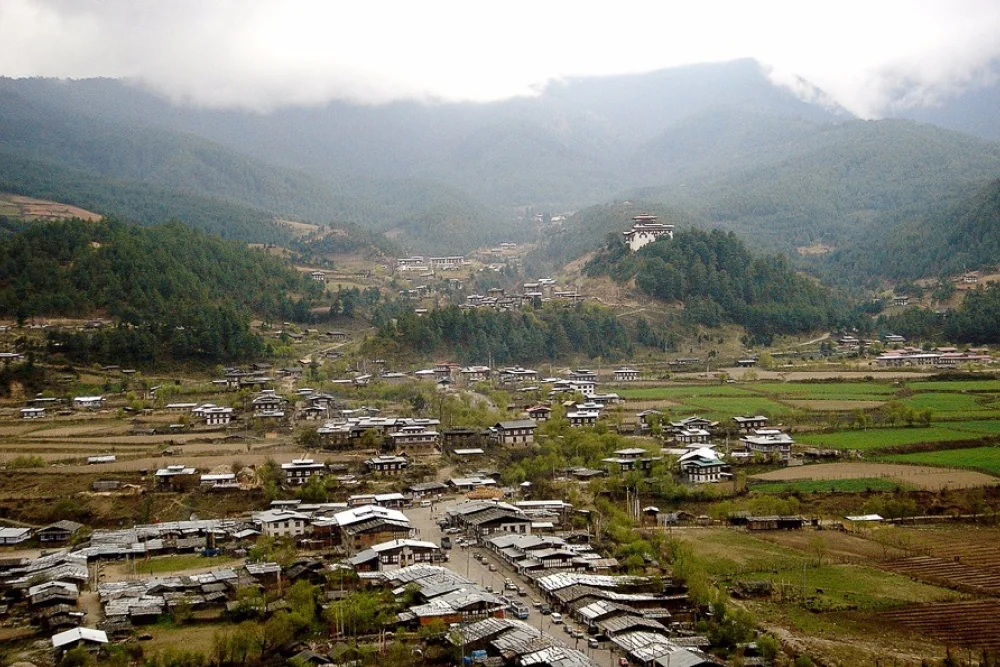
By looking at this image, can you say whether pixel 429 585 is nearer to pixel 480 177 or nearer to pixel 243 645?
pixel 243 645

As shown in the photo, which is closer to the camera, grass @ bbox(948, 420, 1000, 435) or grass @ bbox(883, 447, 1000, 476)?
grass @ bbox(883, 447, 1000, 476)

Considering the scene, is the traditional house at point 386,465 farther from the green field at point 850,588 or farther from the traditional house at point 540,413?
the green field at point 850,588

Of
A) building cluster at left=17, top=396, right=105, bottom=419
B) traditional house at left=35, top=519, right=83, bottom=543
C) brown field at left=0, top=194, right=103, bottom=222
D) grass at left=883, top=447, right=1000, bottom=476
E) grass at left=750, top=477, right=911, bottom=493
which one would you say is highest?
brown field at left=0, top=194, right=103, bottom=222

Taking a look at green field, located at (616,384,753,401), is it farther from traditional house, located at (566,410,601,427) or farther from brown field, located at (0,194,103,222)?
brown field, located at (0,194,103,222)

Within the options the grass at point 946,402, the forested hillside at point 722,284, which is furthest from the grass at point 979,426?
the forested hillside at point 722,284

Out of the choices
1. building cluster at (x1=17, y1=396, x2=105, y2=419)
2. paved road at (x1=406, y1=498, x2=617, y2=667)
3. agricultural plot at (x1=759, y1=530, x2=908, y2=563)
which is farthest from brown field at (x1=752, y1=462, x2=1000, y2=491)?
building cluster at (x1=17, y1=396, x2=105, y2=419)

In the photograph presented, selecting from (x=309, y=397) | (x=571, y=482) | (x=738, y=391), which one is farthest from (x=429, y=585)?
(x=738, y=391)

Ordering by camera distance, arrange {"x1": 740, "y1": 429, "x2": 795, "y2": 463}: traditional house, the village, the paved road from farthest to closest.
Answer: {"x1": 740, "y1": 429, "x2": 795, "y2": 463}: traditional house → the village → the paved road
